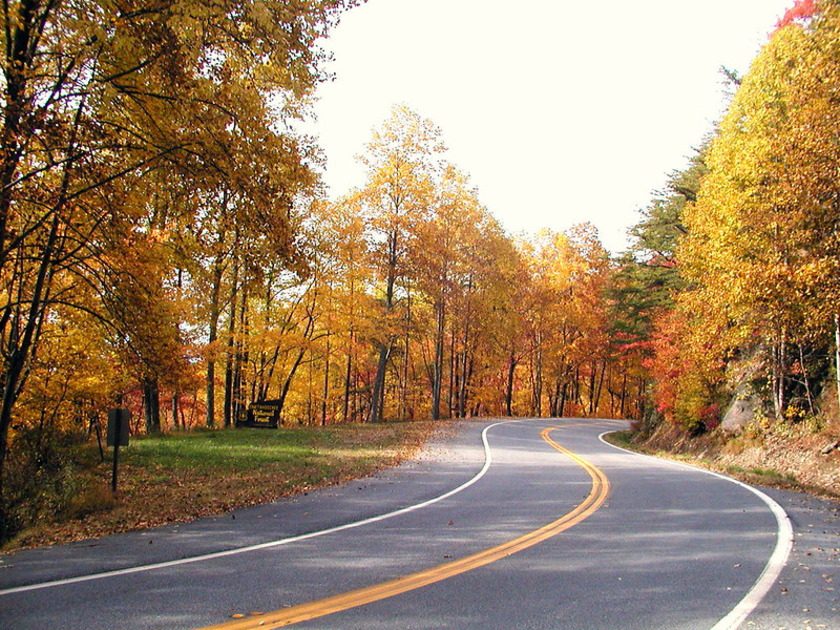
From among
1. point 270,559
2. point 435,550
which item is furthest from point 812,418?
point 270,559

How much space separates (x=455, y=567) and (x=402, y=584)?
76 cm

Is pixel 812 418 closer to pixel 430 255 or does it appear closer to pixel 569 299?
pixel 430 255

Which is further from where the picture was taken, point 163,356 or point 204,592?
point 163,356

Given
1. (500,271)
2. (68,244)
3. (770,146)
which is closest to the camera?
(68,244)

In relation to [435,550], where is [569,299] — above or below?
above

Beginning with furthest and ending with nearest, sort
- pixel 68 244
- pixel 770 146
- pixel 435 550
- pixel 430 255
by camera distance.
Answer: pixel 430 255 < pixel 770 146 < pixel 68 244 < pixel 435 550

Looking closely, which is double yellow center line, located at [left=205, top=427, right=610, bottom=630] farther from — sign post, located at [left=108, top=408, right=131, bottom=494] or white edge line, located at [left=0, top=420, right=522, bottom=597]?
sign post, located at [left=108, top=408, right=131, bottom=494]

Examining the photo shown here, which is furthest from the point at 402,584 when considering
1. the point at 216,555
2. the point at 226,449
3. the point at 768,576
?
the point at 226,449

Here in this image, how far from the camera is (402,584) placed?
18.4ft

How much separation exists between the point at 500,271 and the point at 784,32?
65.9ft

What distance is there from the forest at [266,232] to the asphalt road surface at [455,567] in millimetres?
4244

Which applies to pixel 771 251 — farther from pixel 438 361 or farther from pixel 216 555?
pixel 438 361

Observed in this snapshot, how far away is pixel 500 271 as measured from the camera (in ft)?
118

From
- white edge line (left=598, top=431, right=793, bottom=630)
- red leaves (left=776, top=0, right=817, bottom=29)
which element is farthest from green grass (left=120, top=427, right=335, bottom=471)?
red leaves (left=776, top=0, right=817, bottom=29)
